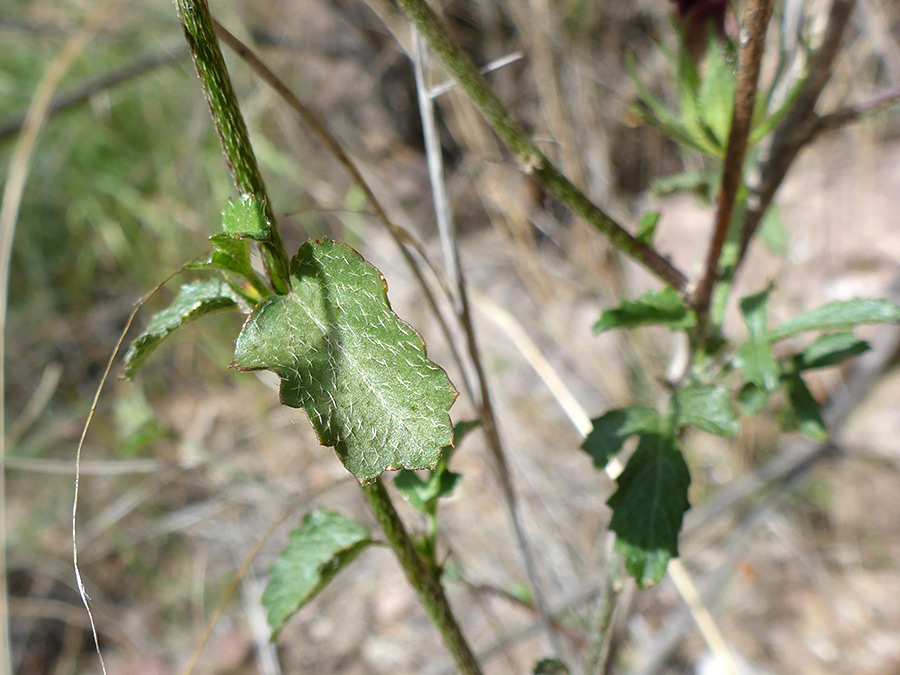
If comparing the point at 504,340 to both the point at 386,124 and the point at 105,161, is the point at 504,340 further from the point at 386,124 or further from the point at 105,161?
the point at 105,161

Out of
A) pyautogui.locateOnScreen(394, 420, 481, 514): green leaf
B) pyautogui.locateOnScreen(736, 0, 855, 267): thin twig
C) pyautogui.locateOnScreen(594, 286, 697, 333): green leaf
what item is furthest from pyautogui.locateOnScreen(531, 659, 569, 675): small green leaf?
pyautogui.locateOnScreen(736, 0, 855, 267): thin twig

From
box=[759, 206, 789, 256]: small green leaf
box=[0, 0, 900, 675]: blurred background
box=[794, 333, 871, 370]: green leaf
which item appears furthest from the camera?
box=[0, 0, 900, 675]: blurred background

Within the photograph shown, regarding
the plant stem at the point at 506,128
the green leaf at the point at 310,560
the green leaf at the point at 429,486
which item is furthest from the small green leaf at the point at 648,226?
the green leaf at the point at 310,560

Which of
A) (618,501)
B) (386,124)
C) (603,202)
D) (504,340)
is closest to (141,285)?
(386,124)

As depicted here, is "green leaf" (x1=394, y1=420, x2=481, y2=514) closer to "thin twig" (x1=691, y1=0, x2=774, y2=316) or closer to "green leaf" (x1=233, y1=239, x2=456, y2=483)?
"green leaf" (x1=233, y1=239, x2=456, y2=483)

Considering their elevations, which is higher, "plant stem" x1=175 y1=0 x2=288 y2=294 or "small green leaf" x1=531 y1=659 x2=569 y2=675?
"plant stem" x1=175 y1=0 x2=288 y2=294

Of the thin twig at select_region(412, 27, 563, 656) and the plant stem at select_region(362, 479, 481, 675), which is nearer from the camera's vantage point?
the plant stem at select_region(362, 479, 481, 675)

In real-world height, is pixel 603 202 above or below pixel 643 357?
above

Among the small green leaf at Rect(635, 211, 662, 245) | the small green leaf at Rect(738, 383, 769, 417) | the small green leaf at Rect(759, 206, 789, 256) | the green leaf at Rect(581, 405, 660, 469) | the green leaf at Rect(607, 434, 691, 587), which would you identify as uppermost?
the small green leaf at Rect(759, 206, 789, 256)

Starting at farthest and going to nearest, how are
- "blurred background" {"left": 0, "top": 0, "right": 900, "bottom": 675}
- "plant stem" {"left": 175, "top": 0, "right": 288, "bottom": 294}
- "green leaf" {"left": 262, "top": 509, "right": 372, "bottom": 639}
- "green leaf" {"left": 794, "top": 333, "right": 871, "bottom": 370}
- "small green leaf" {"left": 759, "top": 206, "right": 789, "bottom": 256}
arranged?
"blurred background" {"left": 0, "top": 0, "right": 900, "bottom": 675}, "small green leaf" {"left": 759, "top": 206, "right": 789, "bottom": 256}, "green leaf" {"left": 794, "top": 333, "right": 871, "bottom": 370}, "green leaf" {"left": 262, "top": 509, "right": 372, "bottom": 639}, "plant stem" {"left": 175, "top": 0, "right": 288, "bottom": 294}
